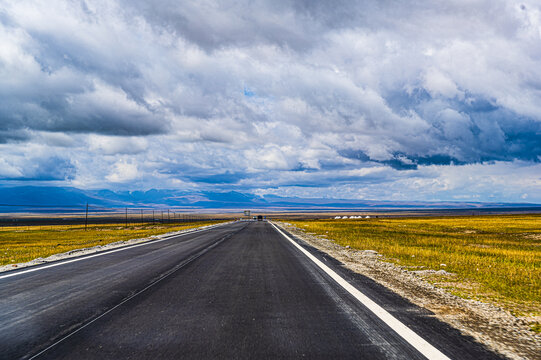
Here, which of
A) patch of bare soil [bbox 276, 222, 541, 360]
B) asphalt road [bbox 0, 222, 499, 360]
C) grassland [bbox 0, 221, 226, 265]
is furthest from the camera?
grassland [bbox 0, 221, 226, 265]

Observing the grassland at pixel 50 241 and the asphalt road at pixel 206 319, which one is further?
the grassland at pixel 50 241

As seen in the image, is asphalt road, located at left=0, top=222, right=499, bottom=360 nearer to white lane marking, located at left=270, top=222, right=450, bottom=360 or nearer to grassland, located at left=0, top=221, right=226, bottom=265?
white lane marking, located at left=270, top=222, right=450, bottom=360

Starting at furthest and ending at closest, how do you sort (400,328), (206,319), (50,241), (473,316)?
(50,241) < (473,316) < (206,319) < (400,328)

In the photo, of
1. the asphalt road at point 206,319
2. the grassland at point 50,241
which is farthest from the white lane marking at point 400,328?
the grassland at point 50,241

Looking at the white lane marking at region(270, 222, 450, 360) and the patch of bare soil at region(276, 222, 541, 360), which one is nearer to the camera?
the white lane marking at region(270, 222, 450, 360)

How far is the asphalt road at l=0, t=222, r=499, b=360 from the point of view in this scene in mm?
3928

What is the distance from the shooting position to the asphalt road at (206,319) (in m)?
3.93

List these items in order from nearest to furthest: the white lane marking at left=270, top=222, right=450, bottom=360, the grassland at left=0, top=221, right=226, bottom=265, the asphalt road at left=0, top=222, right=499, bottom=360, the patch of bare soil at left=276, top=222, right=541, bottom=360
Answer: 1. the white lane marking at left=270, top=222, right=450, bottom=360
2. the asphalt road at left=0, top=222, right=499, bottom=360
3. the patch of bare soil at left=276, top=222, right=541, bottom=360
4. the grassland at left=0, top=221, right=226, bottom=265

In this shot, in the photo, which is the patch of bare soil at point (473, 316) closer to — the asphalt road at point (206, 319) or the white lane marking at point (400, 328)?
the asphalt road at point (206, 319)

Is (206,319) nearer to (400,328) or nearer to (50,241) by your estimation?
(400,328)

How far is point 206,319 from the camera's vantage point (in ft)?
16.9

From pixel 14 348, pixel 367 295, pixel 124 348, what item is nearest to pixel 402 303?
pixel 367 295

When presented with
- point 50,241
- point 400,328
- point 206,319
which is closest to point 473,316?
point 400,328

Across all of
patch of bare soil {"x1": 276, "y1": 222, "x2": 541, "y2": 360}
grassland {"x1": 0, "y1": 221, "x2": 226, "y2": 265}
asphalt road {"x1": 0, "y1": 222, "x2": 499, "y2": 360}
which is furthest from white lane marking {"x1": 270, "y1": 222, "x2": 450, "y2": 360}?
grassland {"x1": 0, "y1": 221, "x2": 226, "y2": 265}
